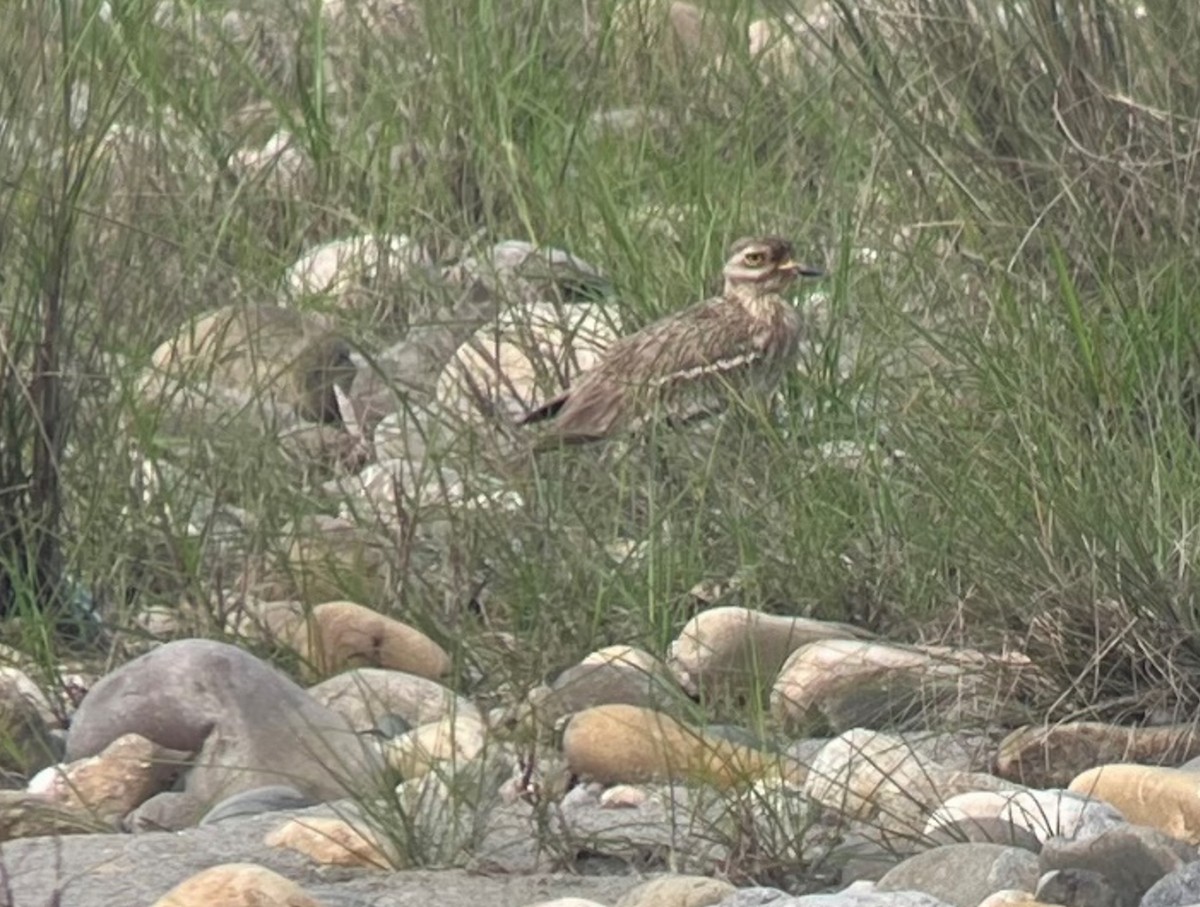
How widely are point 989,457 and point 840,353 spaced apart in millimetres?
1293

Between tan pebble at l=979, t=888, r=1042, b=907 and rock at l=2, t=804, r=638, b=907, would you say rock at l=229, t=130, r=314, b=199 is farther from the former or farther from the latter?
tan pebble at l=979, t=888, r=1042, b=907

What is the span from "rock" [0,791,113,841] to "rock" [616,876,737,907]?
87 centimetres

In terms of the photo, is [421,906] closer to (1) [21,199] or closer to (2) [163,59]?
(1) [21,199]

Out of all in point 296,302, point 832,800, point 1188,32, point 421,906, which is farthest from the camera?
point 296,302

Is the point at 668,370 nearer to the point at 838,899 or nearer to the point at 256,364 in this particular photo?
the point at 256,364

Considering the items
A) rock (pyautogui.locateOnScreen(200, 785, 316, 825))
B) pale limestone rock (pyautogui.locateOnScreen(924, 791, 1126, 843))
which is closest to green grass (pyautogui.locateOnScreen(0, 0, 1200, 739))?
pale limestone rock (pyautogui.locateOnScreen(924, 791, 1126, 843))

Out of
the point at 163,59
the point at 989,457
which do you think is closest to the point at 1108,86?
the point at 989,457

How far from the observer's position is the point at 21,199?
553cm

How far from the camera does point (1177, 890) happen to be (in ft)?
12.1

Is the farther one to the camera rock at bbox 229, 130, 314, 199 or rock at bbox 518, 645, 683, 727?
rock at bbox 229, 130, 314, 199

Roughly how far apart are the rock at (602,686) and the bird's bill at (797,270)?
68.8 inches

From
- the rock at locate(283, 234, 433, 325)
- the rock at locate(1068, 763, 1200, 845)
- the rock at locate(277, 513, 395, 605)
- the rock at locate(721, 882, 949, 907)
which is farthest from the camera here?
the rock at locate(283, 234, 433, 325)

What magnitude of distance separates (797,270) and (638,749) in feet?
7.50

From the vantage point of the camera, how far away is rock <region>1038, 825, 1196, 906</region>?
381 cm
